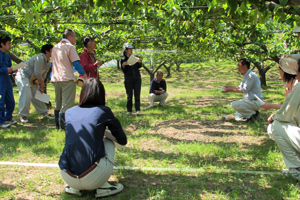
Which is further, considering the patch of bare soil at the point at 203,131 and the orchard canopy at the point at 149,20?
the patch of bare soil at the point at 203,131

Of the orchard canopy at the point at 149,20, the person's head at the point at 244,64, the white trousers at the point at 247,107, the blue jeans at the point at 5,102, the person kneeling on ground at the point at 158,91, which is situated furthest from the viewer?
the person kneeling on ground at the point at 158,91

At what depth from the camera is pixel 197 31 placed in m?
7.45

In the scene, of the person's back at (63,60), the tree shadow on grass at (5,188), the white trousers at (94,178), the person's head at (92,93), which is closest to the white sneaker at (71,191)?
the white trousers at (94,178)

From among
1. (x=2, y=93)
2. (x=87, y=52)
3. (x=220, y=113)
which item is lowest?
(x=220, y=113)

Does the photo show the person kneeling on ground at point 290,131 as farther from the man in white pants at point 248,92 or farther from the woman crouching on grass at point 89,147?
the man in white pants at point 248,92

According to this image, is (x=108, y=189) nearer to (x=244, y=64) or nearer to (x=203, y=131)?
(x=203, y=131)

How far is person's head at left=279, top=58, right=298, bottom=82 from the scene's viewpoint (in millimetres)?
3678

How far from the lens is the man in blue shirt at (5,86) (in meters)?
5.68

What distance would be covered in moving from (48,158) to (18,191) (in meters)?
0.98

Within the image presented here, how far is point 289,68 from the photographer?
3721mm

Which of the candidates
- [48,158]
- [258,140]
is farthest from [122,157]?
[258,140]

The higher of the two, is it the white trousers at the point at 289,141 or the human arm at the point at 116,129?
the human arm at the point at 116,129

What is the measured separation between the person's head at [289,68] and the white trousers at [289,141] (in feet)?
2.82

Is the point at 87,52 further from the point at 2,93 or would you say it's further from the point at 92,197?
the point at 92,197
